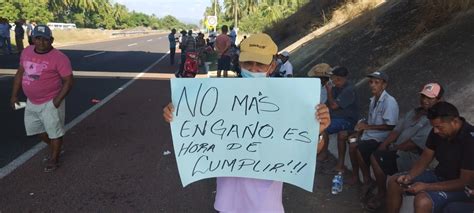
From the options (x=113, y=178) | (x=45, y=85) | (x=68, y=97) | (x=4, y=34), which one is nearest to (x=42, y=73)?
(x=45, y=85)

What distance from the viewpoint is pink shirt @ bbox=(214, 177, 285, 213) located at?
270cm

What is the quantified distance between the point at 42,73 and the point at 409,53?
226 inches

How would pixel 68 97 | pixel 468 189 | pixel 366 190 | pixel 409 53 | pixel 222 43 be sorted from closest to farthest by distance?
pixel 468 189 < pixel 366 190 < pixel 409 53 < pixel 68 97 < pixel 222 43

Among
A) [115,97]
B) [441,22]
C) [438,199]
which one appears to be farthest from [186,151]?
[115,97]

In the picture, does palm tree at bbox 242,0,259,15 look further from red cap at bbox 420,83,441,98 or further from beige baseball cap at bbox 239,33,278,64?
beige baseball cap at bbox 239,33,278,64

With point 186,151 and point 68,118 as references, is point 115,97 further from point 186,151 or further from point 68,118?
point 186,151

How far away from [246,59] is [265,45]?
0.13 metres

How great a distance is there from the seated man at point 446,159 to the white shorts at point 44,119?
12.5 ft

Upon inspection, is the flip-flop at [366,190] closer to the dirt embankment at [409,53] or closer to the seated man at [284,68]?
the dirt embankment at [409,53]

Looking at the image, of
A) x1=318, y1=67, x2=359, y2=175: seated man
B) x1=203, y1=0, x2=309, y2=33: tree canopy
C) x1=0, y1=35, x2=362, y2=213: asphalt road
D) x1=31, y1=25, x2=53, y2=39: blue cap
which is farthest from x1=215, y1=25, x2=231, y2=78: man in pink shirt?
x1=203, y1=0, x2=309, y2=33: tree canopy

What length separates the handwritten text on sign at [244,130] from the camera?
261 cm

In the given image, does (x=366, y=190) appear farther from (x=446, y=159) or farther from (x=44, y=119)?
(x=44, y=119)

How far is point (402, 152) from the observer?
467 centimetres

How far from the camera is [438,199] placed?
3.62 meters
